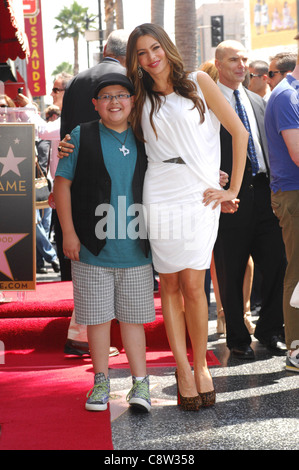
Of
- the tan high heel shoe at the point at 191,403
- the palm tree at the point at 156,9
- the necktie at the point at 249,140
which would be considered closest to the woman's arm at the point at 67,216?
the tan high heel shoe at the point at 191,403

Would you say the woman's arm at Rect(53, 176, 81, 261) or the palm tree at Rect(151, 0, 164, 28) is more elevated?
the palm tree at Rect(151, 0, 164, 28)

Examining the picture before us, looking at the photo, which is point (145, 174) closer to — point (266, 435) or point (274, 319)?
point (266, 435)

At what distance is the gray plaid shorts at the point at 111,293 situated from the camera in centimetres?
425

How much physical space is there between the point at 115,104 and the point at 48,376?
195cm

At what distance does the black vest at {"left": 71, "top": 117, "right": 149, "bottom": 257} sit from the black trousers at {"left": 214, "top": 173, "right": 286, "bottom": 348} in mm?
1478

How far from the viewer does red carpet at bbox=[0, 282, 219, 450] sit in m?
3.76

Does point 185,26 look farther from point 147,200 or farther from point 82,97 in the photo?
point 147,200

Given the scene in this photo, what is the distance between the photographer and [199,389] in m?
4.27

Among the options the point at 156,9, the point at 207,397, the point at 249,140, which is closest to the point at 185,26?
the point at 156,9

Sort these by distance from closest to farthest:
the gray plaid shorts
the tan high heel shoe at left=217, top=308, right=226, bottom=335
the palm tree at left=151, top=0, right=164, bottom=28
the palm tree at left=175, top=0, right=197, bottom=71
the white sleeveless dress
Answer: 1. the white sleeveless dress
2. the gray plaid shorts
3. the tan high heel shoe at left=217, top=308, right=226, bottom=335
4. the palm tree at left=175, top=0, right=197, bottom=71
5. the palm tree at left=151, top=0, right=164, bottom=28

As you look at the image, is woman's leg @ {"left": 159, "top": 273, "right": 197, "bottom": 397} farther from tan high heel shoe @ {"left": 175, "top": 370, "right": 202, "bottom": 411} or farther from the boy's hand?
the boy's hand

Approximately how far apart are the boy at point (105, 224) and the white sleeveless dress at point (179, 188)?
0.11 metres

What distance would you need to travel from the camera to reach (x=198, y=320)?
4.25 metres

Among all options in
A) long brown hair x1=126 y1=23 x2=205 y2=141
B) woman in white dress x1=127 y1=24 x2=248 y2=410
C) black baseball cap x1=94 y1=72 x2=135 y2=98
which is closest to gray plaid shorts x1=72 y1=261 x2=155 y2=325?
woman in white dress x1=127 y1=24 x2=248 y2=410
